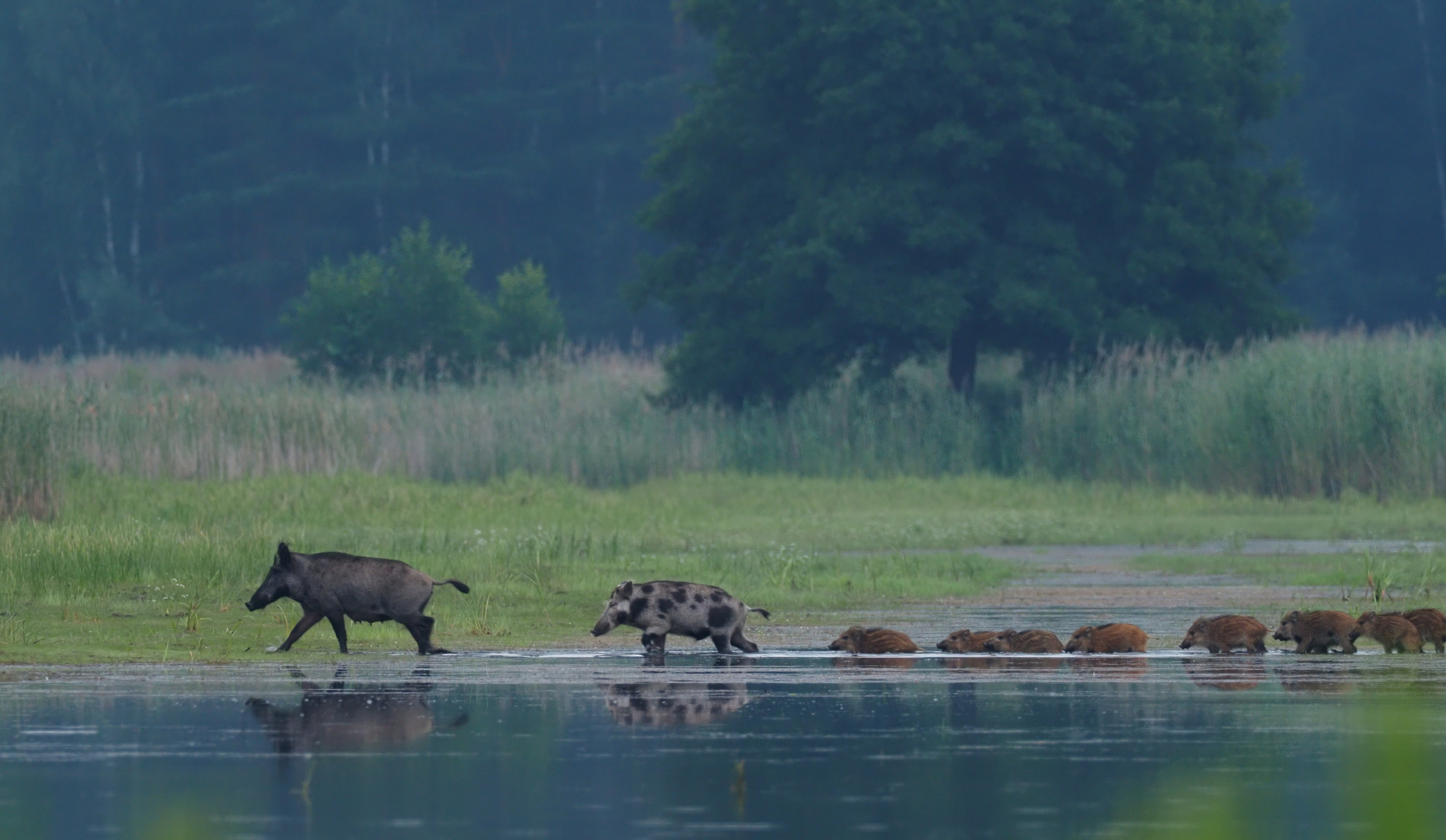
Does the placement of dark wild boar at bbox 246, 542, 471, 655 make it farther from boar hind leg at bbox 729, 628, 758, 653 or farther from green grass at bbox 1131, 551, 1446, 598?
green grass at bbox 1131, 551, 1446, 598

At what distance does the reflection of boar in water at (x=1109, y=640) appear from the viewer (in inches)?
580

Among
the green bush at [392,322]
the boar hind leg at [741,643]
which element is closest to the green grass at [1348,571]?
the boar hind leg at [741,643]

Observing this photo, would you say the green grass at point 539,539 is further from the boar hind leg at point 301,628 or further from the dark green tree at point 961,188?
the dark green tree at point 961,188

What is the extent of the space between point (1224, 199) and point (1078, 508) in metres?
13.0

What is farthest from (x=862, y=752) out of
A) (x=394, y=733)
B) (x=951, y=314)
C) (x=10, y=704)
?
(x=951, y=314)

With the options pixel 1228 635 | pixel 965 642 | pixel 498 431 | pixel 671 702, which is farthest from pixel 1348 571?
pixel 498 431

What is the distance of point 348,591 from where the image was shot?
49.0 ft

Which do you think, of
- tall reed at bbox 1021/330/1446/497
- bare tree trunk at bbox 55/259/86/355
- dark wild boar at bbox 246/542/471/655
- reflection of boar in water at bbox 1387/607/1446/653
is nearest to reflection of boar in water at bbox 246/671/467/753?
dark wild boar at bbox 246/542/471/655

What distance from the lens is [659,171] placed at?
4219 centimetres

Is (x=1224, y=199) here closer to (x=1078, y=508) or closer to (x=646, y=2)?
(x=1078, y=508)

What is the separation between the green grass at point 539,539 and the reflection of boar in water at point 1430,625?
14.8ft

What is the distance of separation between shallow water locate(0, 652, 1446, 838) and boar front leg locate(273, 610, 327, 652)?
857mm

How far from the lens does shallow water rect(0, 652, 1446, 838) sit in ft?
27.9

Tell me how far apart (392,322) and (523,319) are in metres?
3.71
